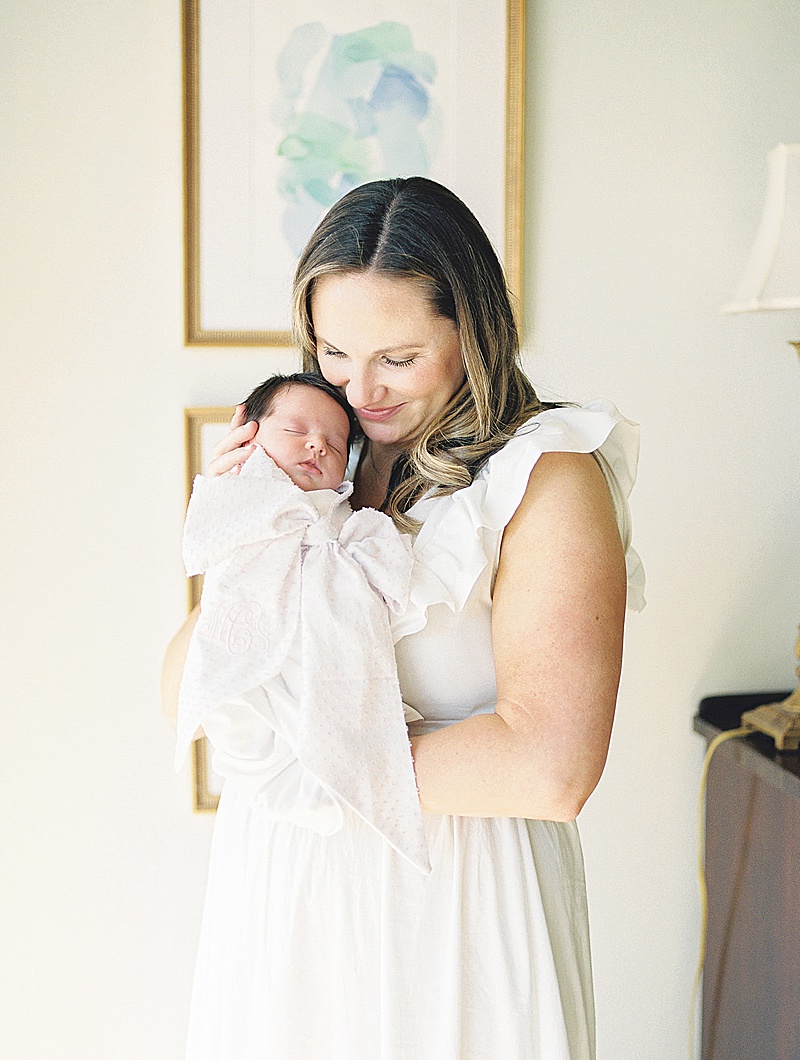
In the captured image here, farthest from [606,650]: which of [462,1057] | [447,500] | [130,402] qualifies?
[130,402]

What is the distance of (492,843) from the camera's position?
43.3 inches

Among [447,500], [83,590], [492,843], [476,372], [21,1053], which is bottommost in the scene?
[21,1053]

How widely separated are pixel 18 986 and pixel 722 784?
4.42ft

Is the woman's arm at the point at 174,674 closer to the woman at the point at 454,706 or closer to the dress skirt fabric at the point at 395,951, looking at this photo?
the woman at the point at 454,706

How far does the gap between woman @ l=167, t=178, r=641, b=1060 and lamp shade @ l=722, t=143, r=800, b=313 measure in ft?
1.89

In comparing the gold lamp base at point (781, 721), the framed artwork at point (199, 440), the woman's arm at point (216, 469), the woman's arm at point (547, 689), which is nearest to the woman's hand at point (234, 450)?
the woman's arm at point (216, 469)

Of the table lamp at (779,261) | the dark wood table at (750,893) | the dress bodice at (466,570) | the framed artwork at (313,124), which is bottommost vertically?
the dark wood table at (750,893)

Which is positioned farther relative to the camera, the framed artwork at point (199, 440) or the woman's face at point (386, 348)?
the framed artwork at point (199, 440)

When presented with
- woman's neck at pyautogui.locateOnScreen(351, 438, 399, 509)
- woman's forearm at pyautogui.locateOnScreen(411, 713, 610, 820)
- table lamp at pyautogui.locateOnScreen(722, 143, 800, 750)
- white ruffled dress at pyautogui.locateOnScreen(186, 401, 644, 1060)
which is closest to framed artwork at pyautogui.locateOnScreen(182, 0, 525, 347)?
table lamp at pyautogui.locateOnScreen(722, 143, 800, 750)

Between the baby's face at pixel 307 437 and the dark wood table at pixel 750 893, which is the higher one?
the baby's face at pixel 307 437

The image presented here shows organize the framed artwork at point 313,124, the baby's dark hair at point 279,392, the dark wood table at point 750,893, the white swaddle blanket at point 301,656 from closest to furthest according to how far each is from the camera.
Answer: the white swaddle blanket at point 301,656 → the baby's dark hair at point 279,392 → the dark wood table at point 750,893 → the framed artwork at point 313,124

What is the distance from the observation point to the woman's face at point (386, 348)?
1.12 metres

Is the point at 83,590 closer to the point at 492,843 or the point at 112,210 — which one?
the point at 112,210

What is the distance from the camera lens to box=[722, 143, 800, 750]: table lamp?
1604mm
